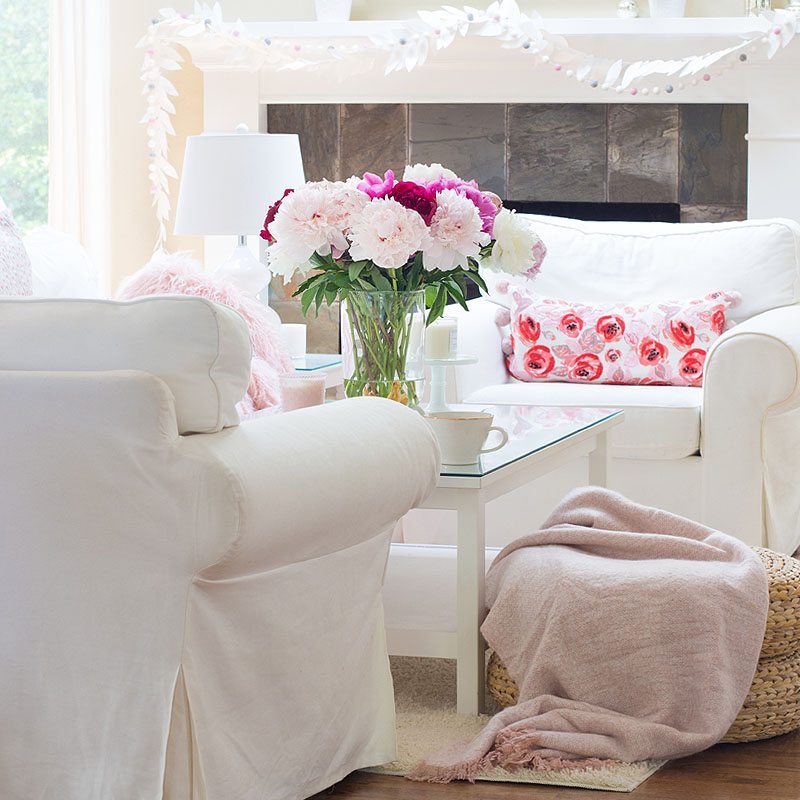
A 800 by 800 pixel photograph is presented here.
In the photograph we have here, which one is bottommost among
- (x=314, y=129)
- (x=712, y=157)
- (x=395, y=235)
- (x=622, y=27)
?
(x=395, y=235)

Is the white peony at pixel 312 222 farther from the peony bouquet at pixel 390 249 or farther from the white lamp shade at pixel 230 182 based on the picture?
the white lamp shade at pixel 230 182

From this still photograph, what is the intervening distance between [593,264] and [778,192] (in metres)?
1.23

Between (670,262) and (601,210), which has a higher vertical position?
(601,210)

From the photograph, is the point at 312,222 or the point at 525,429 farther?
the point at 525,429

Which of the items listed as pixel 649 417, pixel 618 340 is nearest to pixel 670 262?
→ pixel 618 340

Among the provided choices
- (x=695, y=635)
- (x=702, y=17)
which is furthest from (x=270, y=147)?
(x=695, y=635)

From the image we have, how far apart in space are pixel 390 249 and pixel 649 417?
131cm

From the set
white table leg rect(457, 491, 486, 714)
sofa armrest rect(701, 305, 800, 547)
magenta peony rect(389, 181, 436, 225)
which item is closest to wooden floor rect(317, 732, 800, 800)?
white table leg rect(457, 491, 486, 714)

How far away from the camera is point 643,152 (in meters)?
5.40

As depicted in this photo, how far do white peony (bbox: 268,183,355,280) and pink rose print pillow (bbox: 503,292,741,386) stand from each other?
155 cm

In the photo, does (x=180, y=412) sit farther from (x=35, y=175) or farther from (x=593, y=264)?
(x=35, y=175)

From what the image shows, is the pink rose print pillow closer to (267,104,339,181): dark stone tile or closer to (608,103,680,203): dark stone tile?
(608,103,680,203): dark stone tile

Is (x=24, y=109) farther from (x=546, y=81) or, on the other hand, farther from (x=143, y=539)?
(x=143, y=539)

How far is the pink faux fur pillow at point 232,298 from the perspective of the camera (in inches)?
138
